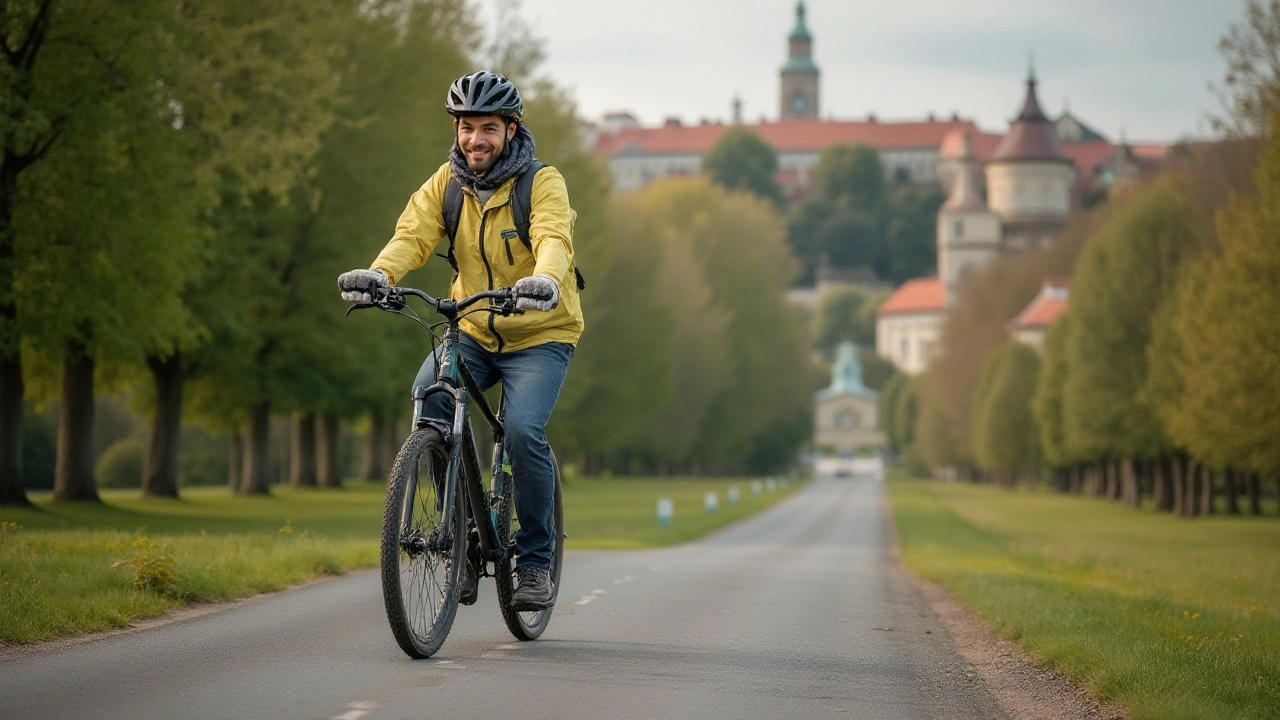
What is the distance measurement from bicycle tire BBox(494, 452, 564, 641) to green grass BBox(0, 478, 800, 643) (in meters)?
2.06

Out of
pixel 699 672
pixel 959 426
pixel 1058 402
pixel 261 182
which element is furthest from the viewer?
pixel 959 426

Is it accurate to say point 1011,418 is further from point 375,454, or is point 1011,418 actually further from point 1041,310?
point 375,454

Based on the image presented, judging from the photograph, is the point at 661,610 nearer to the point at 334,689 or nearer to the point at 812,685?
the point at 812,685

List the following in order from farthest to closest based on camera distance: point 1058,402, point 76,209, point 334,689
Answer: point 1058,402 → point 76,209 → point 334,689

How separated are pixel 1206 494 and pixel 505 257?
47.8 m

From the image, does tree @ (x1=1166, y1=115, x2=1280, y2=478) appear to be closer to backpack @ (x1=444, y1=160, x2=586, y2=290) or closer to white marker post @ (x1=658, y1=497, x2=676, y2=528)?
white marker post @ (x1=658, y1=497, x2=676, y2=528)

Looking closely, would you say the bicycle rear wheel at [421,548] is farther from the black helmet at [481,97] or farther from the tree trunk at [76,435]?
the tree trunk at [76,435]

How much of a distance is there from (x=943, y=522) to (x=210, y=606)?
3172cm

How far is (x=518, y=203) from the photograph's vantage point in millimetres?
7801

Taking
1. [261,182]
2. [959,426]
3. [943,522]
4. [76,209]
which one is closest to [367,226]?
[261,182]

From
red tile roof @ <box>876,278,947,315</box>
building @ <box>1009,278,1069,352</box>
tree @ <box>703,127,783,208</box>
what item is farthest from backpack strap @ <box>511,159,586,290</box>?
tree @ <box>703,127,783,208</box>

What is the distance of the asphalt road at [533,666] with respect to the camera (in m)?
6.35

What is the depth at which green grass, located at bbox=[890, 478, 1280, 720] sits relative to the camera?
7.51 m

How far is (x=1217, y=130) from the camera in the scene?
37.2m
